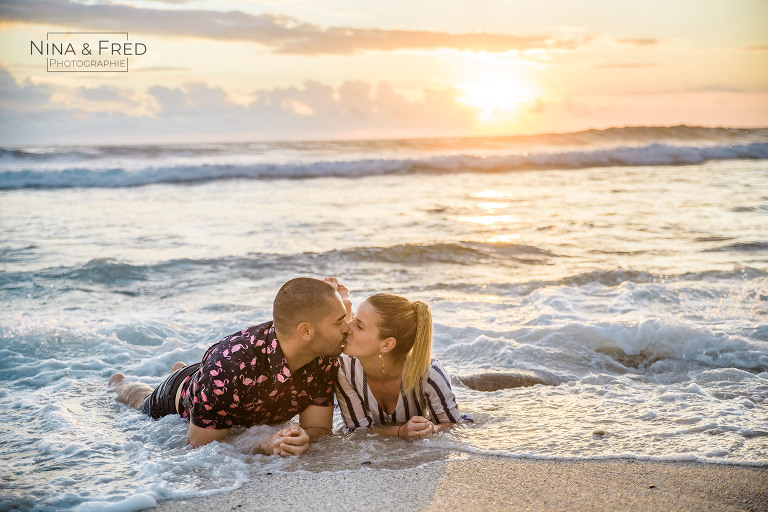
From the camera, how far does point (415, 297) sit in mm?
8930

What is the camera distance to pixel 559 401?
Answer: 5164mm

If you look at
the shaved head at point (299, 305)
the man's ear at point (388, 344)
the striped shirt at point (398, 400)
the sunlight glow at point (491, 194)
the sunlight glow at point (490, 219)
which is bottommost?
the striped shirt at point (398, 400)

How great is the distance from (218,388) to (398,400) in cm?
127

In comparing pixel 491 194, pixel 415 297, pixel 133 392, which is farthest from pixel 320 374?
pixel 491 194

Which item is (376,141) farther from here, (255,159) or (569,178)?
Answer: (569,178)

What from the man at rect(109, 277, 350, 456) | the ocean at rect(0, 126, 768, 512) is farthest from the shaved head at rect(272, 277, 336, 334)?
the ocean at rect(0, 126, 768, 512)

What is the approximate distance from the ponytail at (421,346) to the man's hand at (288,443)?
2.63 feet

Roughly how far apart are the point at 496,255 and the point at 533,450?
24.5 feet

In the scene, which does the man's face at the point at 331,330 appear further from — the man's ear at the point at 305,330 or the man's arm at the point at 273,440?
the man's arm at the point at 273,440

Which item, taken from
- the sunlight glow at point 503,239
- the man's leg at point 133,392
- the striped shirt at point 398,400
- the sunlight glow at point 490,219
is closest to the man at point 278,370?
the striped shirt at point 398,400

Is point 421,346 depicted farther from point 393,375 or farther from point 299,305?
point 299,305

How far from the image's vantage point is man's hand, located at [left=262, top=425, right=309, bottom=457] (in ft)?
13.6

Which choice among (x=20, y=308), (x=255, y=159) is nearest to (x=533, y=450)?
(x=20, y=308)

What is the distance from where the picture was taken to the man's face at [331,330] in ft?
13.2
